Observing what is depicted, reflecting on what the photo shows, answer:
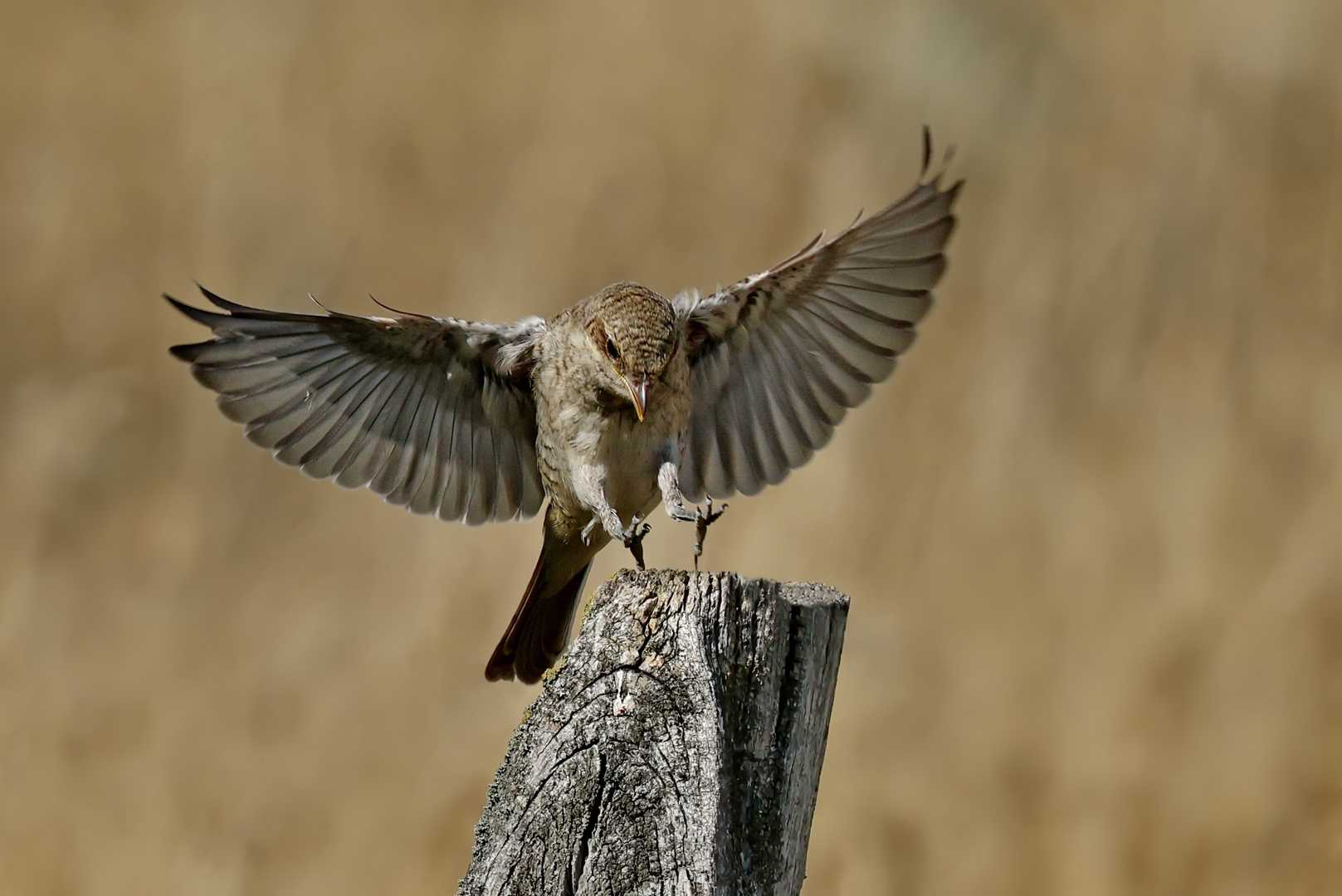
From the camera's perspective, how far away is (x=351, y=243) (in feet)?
20.1

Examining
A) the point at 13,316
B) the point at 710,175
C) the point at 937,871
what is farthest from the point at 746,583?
the point at 13,316

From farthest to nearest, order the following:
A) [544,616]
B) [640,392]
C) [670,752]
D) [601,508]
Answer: [544,616] → [601,508] → [640,392] → [670,752]

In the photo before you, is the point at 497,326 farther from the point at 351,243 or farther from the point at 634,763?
the point at 634,763

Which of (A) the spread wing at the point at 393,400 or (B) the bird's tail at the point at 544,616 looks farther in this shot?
(B) the bird's tail at the point at 544,616

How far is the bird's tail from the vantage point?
4.79 metres

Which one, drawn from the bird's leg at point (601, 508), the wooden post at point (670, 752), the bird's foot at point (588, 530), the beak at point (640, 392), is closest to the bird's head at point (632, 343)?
the beak at point (640, 392)

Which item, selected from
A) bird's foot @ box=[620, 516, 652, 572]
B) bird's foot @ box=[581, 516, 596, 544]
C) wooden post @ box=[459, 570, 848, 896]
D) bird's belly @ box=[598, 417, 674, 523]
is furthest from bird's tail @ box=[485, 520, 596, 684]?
wooden post @ box=[459, 570, 848, 896]

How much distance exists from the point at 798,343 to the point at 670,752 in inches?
113

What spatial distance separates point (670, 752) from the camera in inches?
89.7

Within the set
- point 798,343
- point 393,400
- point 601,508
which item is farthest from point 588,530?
point 798,343

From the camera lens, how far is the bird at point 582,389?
4.34 m

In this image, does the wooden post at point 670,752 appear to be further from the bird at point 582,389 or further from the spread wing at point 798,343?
the spread wing at point 798,343

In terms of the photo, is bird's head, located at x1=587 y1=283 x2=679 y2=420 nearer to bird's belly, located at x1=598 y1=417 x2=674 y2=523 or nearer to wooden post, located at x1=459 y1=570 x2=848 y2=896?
bird's belly, located at x1=598 y1=417 x2=674 y2=523

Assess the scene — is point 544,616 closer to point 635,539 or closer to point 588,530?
point 588,530
